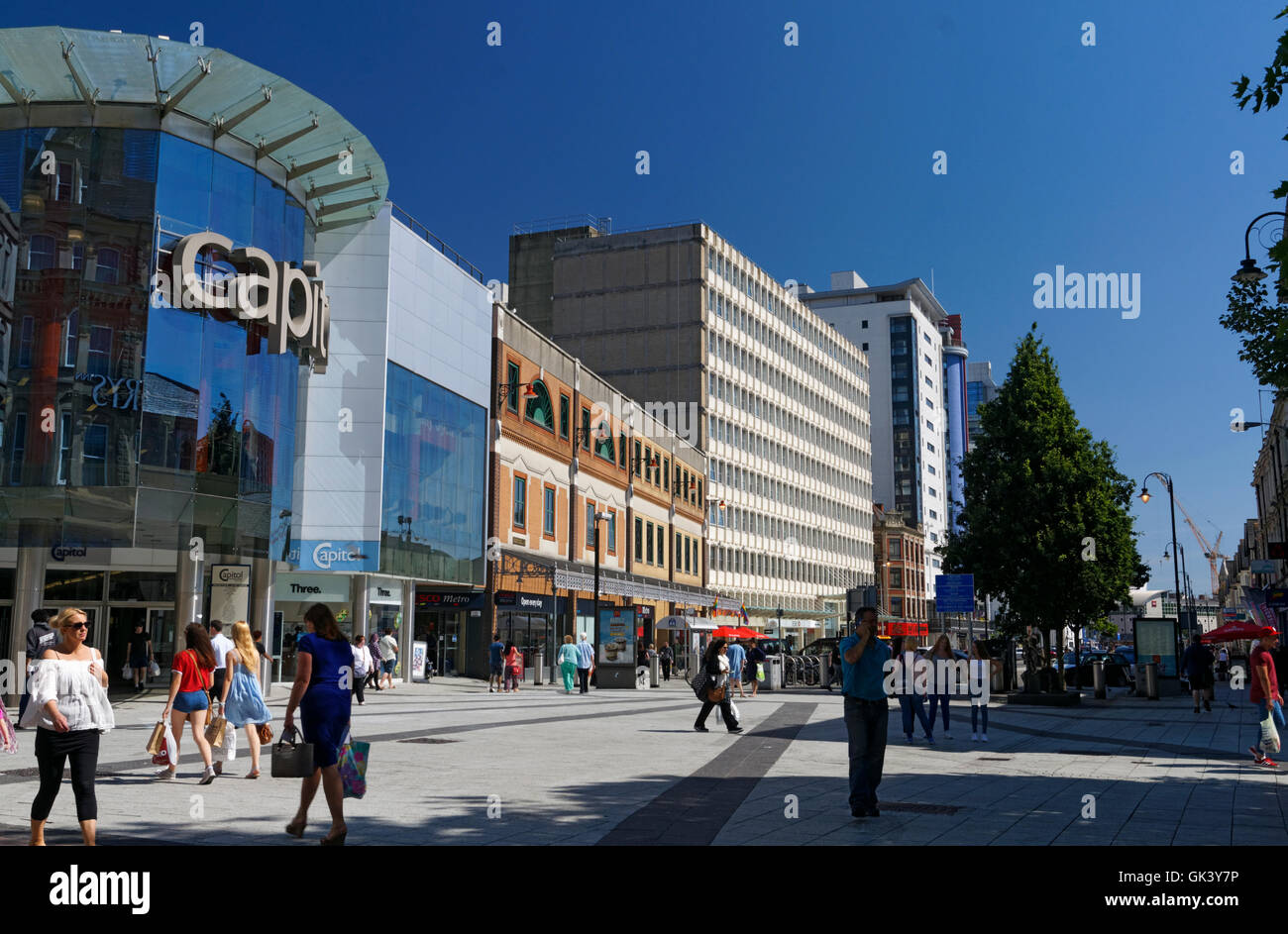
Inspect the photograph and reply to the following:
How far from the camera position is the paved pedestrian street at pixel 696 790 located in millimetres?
9078

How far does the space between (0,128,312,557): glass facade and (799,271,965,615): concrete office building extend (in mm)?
110734

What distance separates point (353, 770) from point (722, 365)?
6601 cm

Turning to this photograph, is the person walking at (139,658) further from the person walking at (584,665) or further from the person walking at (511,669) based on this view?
the person walking at (584,665)

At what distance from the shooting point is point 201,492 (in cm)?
2783

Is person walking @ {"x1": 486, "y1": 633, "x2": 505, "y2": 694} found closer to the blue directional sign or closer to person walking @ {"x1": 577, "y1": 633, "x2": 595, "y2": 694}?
person walking @ {"x1": 577, "y1": 633, "x2": 595, "y2": 694}

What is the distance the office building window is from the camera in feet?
147

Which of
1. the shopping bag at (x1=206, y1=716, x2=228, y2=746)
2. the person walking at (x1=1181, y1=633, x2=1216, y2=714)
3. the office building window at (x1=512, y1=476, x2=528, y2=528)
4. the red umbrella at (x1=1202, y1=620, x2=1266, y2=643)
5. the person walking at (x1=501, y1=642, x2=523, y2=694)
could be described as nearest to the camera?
the shopping bag at (x1=206, y1=716, x2=228, y2=746)

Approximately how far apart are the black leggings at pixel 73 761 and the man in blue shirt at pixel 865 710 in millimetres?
6177

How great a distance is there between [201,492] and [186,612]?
3.09 metres

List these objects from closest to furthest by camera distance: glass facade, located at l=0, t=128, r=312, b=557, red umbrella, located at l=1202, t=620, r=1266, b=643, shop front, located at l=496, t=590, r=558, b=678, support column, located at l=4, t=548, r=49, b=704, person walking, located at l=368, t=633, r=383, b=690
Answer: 1. glass facade, located at l=0, t=128, r=312, b=557
2. support column, located at l=4, t=548, r=49, b=704
3. red umbrella, located at l=1202, t=620, r=1266, b=643
4. person walking, located at l=368, t=633, r=383, b=690
5. shop front, located at l=496, t=590, r=558, b=678

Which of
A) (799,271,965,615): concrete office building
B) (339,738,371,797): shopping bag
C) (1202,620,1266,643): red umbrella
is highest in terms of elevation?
(799,271,965,615): concrete office building

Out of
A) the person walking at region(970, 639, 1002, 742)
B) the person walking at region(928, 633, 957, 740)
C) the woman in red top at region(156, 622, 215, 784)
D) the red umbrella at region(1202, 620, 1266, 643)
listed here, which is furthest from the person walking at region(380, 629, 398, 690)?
the red umbrella at region(1202, 620, 1266, 643)
